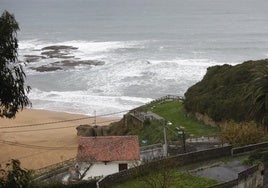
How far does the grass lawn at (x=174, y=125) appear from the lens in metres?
42.5

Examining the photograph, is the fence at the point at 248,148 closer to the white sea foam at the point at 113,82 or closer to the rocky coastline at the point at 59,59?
the white sea foam at the point at 113,82

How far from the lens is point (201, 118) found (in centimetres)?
4700

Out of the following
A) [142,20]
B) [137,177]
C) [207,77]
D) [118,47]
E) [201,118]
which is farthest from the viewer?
[142,20]

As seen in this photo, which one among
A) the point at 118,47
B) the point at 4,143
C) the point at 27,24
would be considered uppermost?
the point at 27,24

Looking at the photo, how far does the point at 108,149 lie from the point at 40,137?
19691 millimetres

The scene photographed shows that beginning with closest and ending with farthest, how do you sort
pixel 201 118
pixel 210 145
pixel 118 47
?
pixel 210 145
pixel 201 118
pixel 118 47

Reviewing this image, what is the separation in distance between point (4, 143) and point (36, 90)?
24.0 metres

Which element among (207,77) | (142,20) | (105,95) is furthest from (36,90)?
(142,20)

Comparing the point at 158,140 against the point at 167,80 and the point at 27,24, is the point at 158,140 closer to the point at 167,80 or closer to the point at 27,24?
the point at 167,80

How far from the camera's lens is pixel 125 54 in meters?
95.9

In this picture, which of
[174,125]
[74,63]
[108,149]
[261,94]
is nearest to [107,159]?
[108,149]

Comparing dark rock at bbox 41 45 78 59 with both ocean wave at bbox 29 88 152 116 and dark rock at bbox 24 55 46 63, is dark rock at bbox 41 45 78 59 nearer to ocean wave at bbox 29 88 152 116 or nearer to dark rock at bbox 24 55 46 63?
dark rock at bbox 24 55 46 63

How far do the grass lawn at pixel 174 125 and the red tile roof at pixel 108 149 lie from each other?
7.56m

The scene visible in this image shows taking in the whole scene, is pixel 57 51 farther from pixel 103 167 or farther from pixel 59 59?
pixel 103 167
